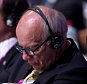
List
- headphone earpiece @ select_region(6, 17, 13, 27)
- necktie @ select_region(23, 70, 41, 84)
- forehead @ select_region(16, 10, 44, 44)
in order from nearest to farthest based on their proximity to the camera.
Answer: forehead @ select_region(16, 10, 44, 44)
necktie @ select_region(23, 70, 41, 84)
headphone earpiece @ select_region(6, 17, 13, 27)

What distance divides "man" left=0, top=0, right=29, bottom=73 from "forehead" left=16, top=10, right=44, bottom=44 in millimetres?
631

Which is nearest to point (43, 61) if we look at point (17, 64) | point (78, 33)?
point (17, 64)

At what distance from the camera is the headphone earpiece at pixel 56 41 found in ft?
8.23

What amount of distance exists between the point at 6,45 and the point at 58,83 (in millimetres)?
836

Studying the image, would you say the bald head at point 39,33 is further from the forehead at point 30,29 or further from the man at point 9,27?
the man at point 9,27

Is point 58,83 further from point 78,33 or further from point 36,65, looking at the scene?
point 78,33

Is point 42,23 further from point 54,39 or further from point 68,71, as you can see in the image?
point 68,71

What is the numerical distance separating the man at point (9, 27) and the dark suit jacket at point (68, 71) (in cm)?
63

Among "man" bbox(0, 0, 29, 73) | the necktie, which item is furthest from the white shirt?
the necktie

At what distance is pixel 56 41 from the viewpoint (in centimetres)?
253

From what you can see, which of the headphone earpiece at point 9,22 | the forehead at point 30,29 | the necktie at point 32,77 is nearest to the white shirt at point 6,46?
the headphone earpiece at point 9,22

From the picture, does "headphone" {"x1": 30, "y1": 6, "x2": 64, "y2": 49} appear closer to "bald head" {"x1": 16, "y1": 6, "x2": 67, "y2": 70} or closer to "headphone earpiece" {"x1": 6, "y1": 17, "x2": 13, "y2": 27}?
"bald head" {"x1": 16, "y1": 6, "x2": 67, "y2": 70}

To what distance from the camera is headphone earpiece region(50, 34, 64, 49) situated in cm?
251

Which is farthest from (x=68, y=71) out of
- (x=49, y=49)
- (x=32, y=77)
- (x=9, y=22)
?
(x=9, y=22)
